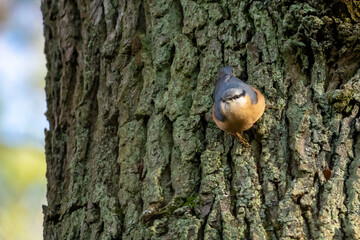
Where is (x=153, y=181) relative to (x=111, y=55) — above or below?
below

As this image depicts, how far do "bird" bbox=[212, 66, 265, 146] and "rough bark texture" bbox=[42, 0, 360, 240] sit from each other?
5 cm

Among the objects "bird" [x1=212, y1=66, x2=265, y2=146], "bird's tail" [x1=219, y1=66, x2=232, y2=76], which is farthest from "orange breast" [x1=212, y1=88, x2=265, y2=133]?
"bird's tail" [x1=219, y1=66, x2=232, y2=76]

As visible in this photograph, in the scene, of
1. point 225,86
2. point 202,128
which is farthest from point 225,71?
point 202,128

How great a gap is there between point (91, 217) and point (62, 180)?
1.17ft

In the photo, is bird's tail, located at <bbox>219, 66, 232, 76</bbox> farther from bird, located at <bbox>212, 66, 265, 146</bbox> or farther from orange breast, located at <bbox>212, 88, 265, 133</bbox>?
orange breast, located at <bbox>212, 88, 265, 133</bbox>

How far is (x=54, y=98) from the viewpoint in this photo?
2521 millimetres

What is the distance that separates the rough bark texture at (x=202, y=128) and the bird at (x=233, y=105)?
0.15 feet

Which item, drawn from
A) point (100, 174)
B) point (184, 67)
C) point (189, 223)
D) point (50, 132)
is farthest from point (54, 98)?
point (189, 223)

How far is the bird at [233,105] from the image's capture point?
192 centimetres

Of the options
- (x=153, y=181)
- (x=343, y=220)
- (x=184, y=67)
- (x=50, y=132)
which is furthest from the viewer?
(x=50, y=132)

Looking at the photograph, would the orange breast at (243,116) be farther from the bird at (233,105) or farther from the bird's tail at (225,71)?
the bird's tail at (225,71)

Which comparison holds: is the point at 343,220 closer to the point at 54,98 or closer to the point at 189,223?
the point at 189,223

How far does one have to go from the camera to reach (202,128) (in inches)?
78.8

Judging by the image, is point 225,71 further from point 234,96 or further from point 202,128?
point 202,128
